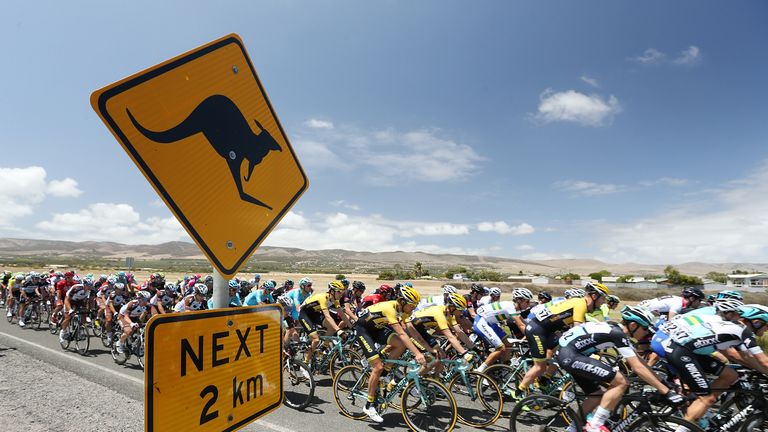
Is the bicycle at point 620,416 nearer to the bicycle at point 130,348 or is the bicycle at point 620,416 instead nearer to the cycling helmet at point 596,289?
the cycling helmet at point 596,289

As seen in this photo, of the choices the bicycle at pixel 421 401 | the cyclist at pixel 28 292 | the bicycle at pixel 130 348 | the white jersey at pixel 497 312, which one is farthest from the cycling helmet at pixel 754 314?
the cyclist at pixel 28 292

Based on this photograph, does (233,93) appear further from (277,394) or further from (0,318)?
(0,318)

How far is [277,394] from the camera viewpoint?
2020 millimetres

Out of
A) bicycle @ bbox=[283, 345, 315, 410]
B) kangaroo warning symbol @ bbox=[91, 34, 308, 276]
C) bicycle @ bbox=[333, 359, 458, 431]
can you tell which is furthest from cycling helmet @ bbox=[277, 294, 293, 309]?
kangaroo warning symbol @ bbox=[91, 34, 308, 276]

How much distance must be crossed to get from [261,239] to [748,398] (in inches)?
256

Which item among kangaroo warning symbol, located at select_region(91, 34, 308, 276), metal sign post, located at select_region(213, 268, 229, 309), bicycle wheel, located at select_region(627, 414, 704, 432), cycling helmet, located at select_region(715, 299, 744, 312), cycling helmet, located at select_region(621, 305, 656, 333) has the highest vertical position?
kangaroo warning symbol, located at select_region(91, 34, 308, 276)

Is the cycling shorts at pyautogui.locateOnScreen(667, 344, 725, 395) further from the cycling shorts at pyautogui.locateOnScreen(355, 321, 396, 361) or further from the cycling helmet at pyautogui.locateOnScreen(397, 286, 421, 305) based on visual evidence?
the cycling shorts at pyautogui.locateOnScreen(355, 321, 396, 361)

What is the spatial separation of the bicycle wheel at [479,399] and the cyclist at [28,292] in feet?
51.8

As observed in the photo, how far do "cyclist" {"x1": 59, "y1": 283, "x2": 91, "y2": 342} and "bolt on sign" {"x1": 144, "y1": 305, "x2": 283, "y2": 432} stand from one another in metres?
11.4

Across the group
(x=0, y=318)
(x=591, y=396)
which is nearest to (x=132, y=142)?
(x=591, y=396)

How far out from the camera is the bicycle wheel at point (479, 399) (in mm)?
6164

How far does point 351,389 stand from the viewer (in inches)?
257

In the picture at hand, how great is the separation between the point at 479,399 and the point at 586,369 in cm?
246

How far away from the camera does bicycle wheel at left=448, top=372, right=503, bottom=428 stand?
6.16 metres
